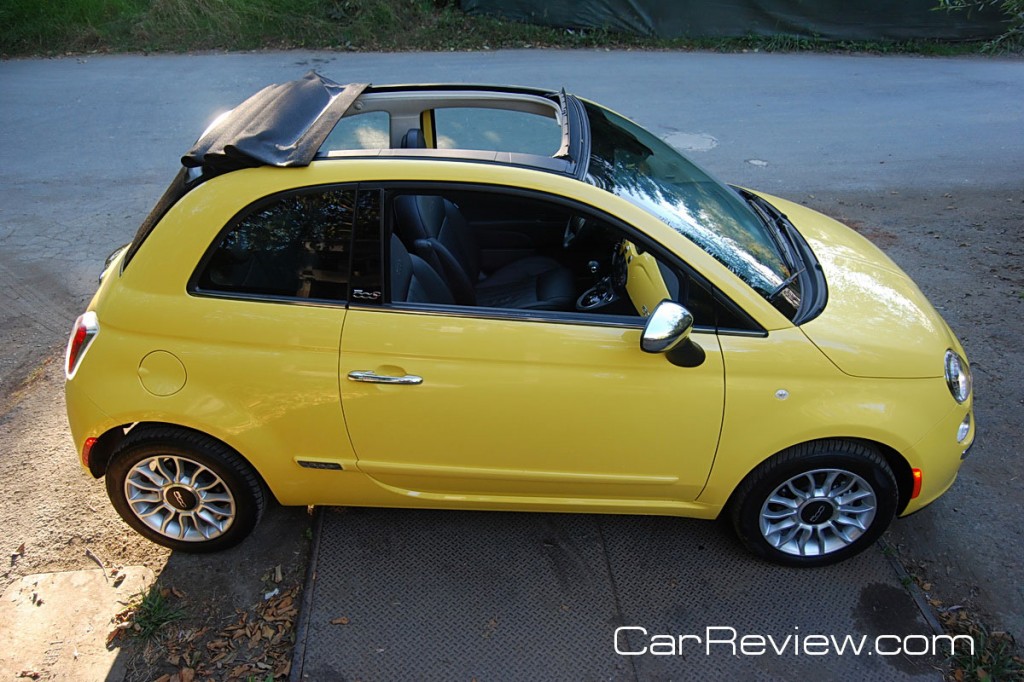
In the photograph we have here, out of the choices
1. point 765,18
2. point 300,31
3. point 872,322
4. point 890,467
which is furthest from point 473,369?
point 765,18

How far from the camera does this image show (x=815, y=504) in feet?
10.3

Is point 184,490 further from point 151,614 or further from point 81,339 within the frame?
point 81,339

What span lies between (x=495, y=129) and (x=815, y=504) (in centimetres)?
217

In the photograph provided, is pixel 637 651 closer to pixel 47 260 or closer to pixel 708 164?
pixel 47 260

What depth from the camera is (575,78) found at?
1069cm

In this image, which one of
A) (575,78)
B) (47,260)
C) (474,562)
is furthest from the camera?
(575,78)

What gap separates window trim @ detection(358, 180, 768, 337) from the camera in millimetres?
2793

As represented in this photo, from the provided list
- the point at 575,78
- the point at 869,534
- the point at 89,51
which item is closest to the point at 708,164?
the point at 575,78

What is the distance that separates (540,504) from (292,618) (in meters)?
1.09

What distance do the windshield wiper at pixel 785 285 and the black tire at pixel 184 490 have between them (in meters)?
2.19

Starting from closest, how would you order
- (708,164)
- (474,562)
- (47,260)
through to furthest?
1. (474,562)
2. (47,260)
3. (708,164)

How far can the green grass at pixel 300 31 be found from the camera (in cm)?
1193

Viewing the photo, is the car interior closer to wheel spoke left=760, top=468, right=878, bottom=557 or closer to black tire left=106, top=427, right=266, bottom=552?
wheel spoke left=760, top=468, right=878, bottom=557

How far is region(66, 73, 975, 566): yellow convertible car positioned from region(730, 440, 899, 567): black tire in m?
0.01
